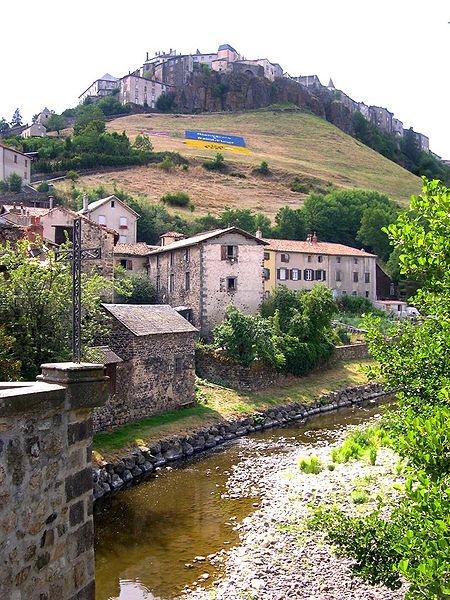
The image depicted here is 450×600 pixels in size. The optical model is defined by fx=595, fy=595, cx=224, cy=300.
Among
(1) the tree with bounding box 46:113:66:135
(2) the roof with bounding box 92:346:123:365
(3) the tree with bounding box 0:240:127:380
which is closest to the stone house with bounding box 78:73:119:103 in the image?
(1) the tree with bounding box 46:113:66:135

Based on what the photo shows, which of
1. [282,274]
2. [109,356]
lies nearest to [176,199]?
[282,274]

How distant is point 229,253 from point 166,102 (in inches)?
4680

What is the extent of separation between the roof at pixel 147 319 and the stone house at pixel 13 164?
198 ft

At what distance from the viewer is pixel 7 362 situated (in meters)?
15.3

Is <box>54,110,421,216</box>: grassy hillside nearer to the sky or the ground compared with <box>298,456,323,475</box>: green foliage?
nearer to the sky

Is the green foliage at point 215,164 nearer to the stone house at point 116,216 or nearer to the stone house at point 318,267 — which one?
the stone house at point 116,216

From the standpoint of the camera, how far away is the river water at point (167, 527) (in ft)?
42.4

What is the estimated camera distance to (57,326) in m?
18.2

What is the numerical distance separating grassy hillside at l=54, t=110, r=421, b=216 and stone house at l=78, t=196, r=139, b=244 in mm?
27730

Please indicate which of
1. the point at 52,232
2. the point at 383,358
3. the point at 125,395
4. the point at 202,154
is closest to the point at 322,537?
the point at 383,358

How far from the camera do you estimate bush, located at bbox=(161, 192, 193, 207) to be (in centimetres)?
8762

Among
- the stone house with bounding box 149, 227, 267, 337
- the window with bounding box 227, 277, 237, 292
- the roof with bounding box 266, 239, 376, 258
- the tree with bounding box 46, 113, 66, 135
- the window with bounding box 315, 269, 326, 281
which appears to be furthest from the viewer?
the tree with bounding box 46, 113, 66, 135

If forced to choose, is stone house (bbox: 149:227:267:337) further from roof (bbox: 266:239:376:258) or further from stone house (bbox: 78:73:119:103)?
stone house (bbox: 78:73:119:103)

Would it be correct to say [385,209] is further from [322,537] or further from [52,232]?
[322,537]
